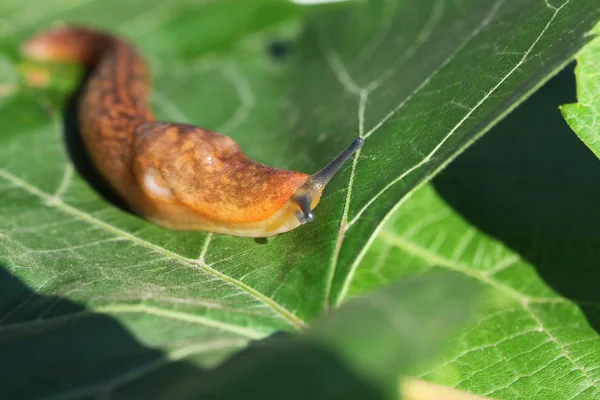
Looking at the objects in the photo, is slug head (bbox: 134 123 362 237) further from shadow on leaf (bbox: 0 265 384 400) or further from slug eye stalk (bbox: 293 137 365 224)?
shadow on leaf (bbox: 0 265 384 400)

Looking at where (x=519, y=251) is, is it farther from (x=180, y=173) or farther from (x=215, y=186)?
(x=180, y=173)

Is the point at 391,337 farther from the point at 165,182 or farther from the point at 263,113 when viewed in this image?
the point at 263,113

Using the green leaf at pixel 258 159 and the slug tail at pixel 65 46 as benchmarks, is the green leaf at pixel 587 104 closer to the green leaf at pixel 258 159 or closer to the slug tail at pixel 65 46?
the green leaf at pixel 258 159

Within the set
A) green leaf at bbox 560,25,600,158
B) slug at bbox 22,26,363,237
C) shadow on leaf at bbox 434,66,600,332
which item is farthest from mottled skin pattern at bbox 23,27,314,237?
shadow on leaf at bbox 434,66,600,332

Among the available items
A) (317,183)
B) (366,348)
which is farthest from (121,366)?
(317,183)

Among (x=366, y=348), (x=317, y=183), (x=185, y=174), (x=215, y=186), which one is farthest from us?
(x=185, y=174)
